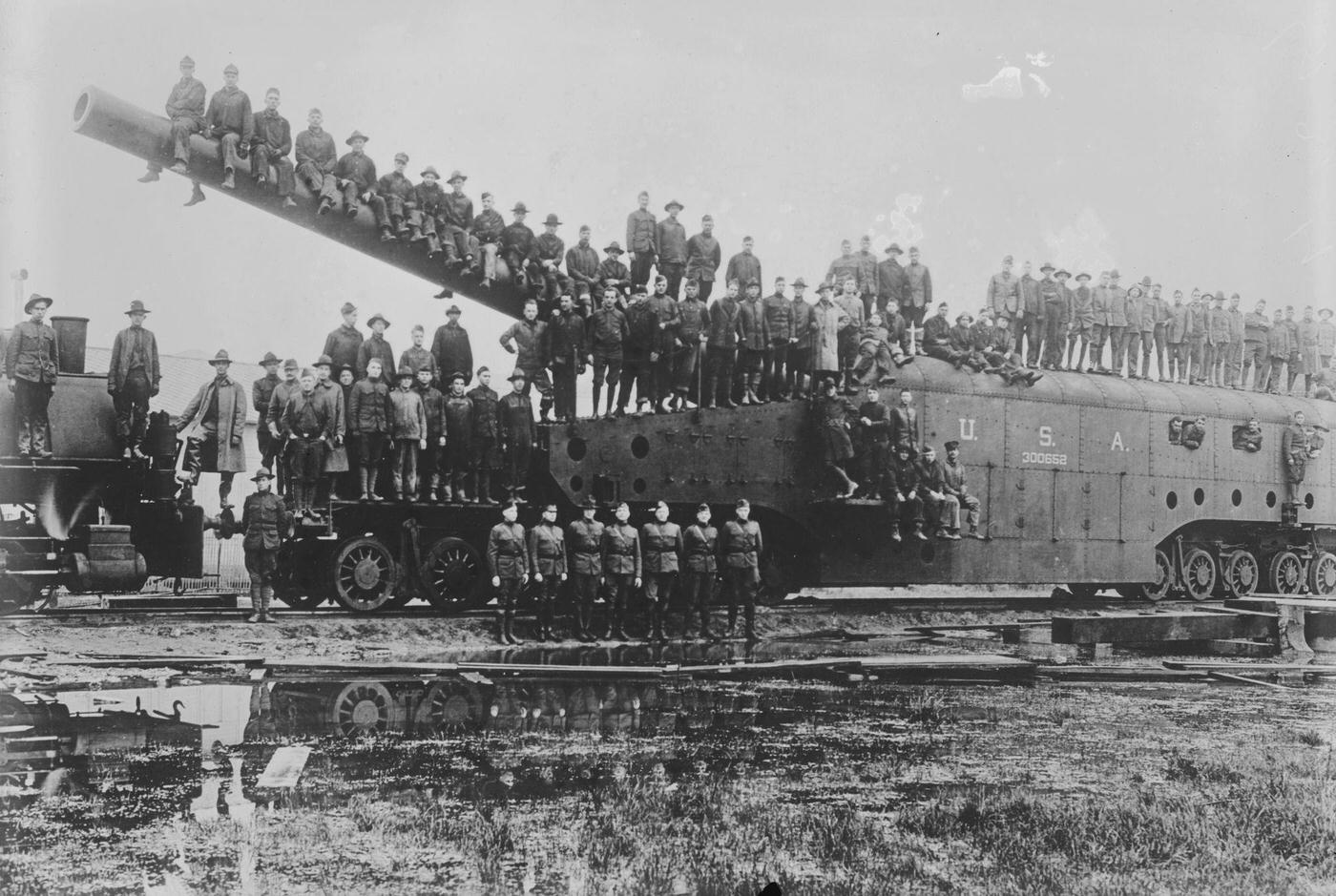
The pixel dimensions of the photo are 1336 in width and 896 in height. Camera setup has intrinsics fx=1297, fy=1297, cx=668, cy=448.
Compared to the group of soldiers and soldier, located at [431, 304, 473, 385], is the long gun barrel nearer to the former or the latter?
soldier, located at [431, 304, 473, 385]

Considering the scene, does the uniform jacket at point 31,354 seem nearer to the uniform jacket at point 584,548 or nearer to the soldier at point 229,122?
the soldier at point 229,122

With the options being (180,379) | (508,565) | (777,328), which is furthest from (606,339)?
(180,379)

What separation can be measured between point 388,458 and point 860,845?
774 centimetres

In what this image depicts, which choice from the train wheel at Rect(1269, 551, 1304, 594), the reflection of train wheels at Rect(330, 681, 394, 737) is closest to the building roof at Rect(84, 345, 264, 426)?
the reflection of train wheels at Rect(330, 681, 394, 737)

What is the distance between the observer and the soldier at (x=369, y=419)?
12.4 metres

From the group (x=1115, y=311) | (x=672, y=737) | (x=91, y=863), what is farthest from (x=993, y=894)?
(x=1115, y=311)

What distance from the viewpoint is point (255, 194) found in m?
11.6

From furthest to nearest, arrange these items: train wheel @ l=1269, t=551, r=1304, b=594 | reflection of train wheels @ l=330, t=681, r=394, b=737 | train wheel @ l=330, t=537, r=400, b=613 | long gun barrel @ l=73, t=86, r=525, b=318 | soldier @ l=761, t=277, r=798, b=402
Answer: train wheel @ l=1269, t=551, r=1304, b=594 < soldier @ l=761, t=277, r=798, b=402 < train wheel @ l=330, t=537, r=400, b=613 < long gun barrel @ l=73, t=86, r=525, b=318 < reflection of train wheels @ l=330, t=681, r=394, b=737

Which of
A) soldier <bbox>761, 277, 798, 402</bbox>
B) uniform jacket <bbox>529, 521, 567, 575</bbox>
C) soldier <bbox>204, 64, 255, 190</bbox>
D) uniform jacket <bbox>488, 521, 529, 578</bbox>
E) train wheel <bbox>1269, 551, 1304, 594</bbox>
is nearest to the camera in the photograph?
soldier <bbox>204, 64, 255, 190</bbox>

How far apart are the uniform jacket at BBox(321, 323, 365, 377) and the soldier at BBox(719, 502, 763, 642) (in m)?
3.77

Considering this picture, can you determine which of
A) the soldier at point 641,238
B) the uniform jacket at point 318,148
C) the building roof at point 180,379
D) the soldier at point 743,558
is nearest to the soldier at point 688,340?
the soldier at point 641,238

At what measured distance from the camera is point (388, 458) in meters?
12.8

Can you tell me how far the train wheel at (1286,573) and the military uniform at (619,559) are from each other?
10.9 metres

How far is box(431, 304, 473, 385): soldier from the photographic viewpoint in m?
13.7
